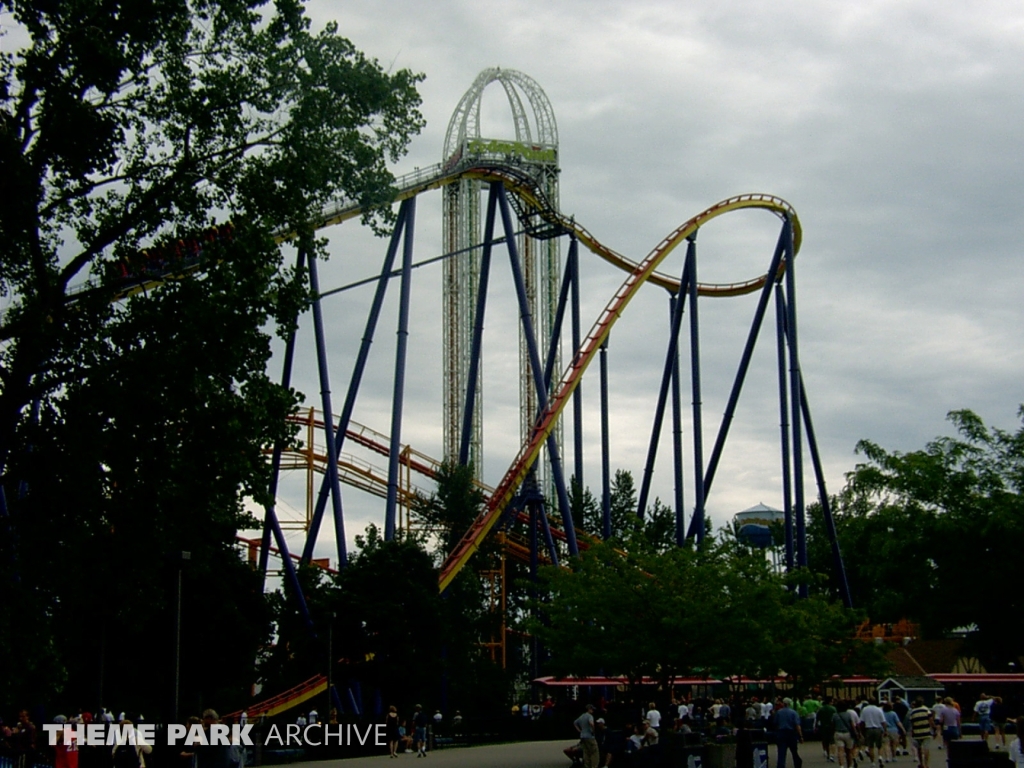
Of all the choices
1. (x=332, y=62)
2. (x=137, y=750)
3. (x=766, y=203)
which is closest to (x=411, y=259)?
(x=766, y=203)

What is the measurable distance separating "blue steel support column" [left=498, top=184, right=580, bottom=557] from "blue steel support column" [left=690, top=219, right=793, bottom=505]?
512cm

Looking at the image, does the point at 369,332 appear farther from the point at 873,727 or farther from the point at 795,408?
the point at 873,727

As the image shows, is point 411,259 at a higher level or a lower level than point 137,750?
higher

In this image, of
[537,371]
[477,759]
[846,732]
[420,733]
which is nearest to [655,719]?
[477,759]

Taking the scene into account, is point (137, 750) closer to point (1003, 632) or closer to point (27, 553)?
point (27, 553)

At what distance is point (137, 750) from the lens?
16406 millimetres

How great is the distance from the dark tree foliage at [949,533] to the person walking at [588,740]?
20474 mm

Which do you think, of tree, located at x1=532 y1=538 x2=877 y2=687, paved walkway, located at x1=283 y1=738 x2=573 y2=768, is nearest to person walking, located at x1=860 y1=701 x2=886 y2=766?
tree, located at x1=532 y1=538 x2=877 y2=687

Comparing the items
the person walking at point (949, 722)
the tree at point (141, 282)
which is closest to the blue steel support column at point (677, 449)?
the person walking at point (949, 722)

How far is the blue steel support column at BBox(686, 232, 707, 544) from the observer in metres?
34.7

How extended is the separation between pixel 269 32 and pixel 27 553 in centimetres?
719

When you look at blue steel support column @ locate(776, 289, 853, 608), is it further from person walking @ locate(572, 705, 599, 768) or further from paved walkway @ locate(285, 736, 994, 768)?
person walking @ locate(572, 705, 599, 768)

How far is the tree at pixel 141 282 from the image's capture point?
14.2 m

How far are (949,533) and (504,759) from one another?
1894cm
